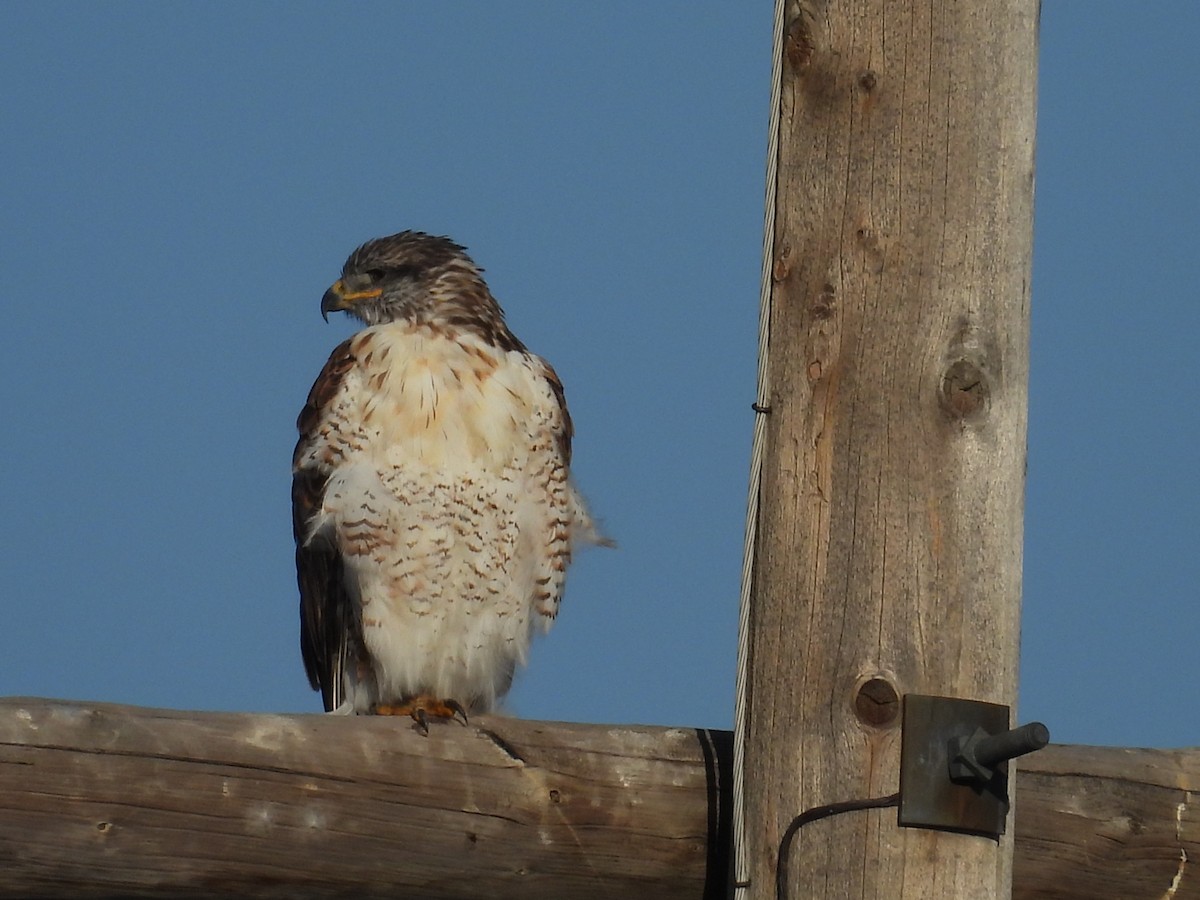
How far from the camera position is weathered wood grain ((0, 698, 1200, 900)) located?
270 cm

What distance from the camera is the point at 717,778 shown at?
3170 millimetres

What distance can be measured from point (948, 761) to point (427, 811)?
0.95 meters

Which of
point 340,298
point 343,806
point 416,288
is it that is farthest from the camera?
point 340,298

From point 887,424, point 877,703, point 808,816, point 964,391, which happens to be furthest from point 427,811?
point 964,391

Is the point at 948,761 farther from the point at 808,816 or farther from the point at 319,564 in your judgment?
the point at 319,564

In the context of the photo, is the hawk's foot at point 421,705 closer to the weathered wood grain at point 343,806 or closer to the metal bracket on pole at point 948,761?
the weathered wood grain at point 343,806

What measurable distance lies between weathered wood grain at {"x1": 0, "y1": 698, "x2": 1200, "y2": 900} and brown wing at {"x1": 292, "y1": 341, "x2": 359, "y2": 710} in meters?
1.59

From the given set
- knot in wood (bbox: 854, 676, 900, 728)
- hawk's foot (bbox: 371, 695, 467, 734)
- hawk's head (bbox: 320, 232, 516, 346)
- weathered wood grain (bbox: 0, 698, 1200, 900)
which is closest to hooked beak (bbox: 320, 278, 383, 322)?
hawk's head (bbox: 320, 232, 516, 346)

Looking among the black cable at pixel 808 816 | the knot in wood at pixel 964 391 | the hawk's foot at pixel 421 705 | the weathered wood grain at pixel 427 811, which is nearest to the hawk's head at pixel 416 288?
the hawk's foot at pixel 421 705

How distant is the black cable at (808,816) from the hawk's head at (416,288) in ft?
8.29

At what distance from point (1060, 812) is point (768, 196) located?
1.38 metres

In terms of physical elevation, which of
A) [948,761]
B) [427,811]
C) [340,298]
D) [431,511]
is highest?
[340,298]

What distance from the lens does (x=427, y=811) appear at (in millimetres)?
3029

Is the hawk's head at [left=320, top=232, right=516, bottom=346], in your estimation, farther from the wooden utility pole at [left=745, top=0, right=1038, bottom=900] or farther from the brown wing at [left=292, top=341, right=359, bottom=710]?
the wooden utility pole at [left=745, top=0, right=1038, bottom=900]
